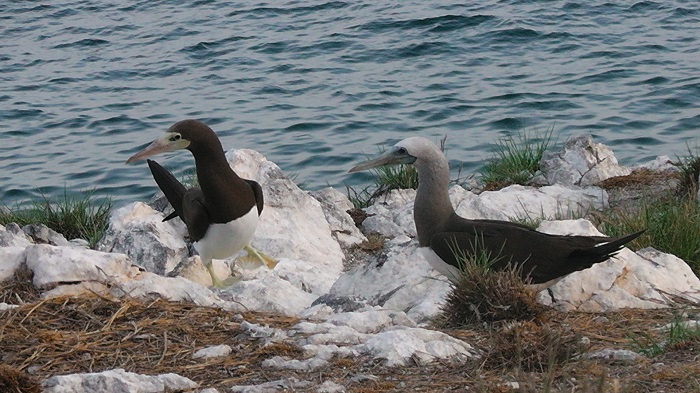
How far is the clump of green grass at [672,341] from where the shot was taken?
4.13 m

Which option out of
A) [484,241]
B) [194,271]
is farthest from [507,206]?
[484,241]

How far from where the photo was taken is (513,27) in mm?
15398

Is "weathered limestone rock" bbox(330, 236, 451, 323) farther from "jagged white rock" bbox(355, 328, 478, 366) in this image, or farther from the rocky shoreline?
"jagged white rock" bbox(355, 328, 478, 366)

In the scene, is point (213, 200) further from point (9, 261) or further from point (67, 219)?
point (67, 219)

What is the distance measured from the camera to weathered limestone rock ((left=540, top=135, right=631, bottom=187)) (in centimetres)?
941

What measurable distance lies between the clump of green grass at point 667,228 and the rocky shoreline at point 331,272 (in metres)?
0.50

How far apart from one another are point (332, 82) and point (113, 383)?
1055cm

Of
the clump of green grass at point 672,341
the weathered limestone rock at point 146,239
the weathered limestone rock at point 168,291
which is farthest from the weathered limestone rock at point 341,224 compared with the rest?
the clump of green grass at point 672,341

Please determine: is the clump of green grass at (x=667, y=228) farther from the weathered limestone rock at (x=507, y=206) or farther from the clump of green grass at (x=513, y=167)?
the clump of green grass at (x=513, y=167)

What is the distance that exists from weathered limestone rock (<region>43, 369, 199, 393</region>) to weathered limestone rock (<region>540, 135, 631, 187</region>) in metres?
5.98

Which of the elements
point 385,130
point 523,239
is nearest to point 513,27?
point 385,130

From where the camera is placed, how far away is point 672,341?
13.9ft

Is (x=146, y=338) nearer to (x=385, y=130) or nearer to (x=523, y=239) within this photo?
(x=523, y=239)

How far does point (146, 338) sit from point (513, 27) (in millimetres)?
11783
